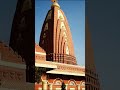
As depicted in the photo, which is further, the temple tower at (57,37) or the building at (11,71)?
the temple tower at (57,37)

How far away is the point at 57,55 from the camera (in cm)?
629

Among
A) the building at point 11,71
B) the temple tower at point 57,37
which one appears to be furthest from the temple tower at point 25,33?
the temple tower at point 57,37

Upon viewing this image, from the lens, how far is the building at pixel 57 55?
19.8 ft

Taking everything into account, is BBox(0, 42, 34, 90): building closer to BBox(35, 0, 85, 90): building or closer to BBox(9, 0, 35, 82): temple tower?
BBox(9, 0, 35, 82): temple tower

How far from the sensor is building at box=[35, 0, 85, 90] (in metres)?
6.03

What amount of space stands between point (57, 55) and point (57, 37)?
0.37 meters

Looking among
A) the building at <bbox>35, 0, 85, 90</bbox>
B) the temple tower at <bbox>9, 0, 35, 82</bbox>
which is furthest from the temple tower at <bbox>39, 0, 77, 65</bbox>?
the temple tower at <bbox>9, 0, 35, 82</bbox>

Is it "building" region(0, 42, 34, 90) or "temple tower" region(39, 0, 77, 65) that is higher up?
"temple tower" region(39, 0, 77, 65)

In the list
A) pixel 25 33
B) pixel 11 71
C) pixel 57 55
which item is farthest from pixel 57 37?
pixel 11 71

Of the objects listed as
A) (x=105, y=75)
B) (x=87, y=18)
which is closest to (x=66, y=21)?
(x=87, y=18)

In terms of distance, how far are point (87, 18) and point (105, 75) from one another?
3.94ft

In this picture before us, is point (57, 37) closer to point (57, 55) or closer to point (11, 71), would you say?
point (57, 55)

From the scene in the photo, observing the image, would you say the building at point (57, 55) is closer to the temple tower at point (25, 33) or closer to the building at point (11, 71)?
the temple tower at point (25, 33)

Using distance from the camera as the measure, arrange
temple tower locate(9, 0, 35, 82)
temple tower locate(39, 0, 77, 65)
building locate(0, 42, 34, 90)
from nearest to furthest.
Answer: building locate(0, 42, 34, 90) → temple tower locate(9, 0, 35, 82) → temple tower locate(39, 0, 77, 65)
